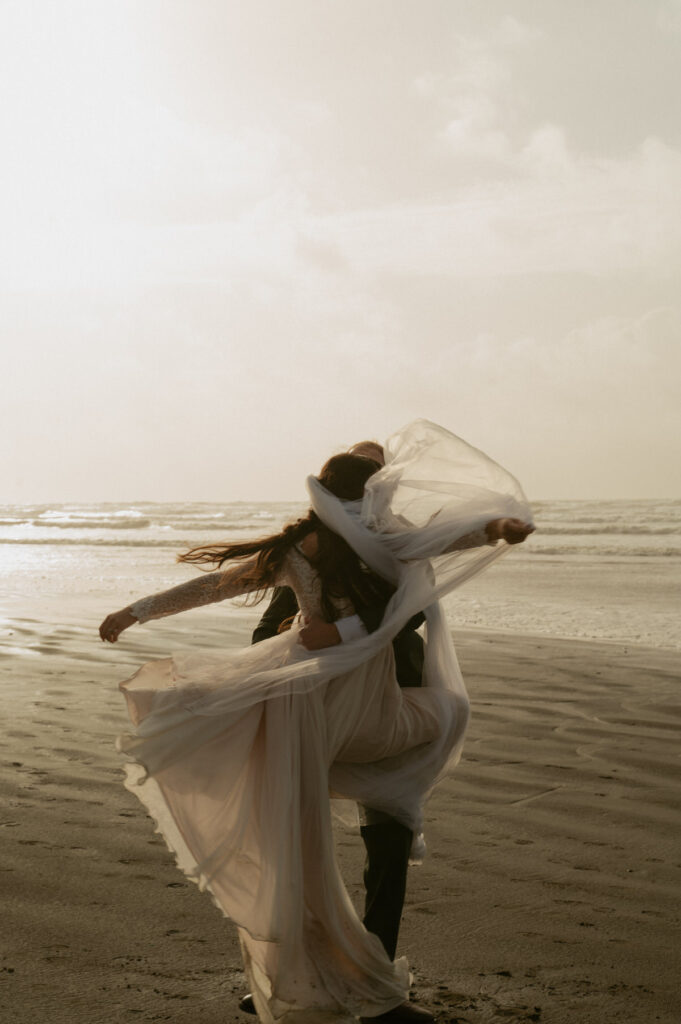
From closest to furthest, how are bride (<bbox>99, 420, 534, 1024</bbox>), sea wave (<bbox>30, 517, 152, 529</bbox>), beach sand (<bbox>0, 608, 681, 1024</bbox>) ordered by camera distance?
bride (<bbox>99, 420, 534, 1024</bbox>), beach sand (<bbox>0, 608, 681, 1024</bbox>), sea wave (<bbox>30, 517, 152, 529</bbox>)

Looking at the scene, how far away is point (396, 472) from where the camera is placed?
11.9ft

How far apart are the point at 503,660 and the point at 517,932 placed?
608 cm

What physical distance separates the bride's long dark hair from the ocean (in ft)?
0.72

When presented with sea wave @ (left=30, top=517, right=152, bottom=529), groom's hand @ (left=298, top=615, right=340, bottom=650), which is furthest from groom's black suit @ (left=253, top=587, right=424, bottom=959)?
sea wave @ (left=30, top=517, right=152, bottom=529)

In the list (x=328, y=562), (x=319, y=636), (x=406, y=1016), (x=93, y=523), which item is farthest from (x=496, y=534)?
(x=93, y=523)

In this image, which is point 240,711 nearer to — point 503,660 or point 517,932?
point 517,932

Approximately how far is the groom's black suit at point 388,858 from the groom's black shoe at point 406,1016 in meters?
0.15

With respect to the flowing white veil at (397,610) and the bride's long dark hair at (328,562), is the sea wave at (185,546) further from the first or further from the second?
the bride's long dark hair at (328,562)

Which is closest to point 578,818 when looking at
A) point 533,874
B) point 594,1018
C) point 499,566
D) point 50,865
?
point 533,874

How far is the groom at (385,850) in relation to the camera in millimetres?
3418

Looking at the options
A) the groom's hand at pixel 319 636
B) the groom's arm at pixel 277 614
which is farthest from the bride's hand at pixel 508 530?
the groom's arm at pixel 277 614

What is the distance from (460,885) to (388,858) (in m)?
1.22

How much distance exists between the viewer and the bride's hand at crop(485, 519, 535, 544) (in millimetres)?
3436

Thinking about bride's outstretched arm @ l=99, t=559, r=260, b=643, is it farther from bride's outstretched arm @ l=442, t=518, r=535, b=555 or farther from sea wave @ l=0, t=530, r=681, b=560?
sea wave @ l=0, t=530, r=681, b=560
